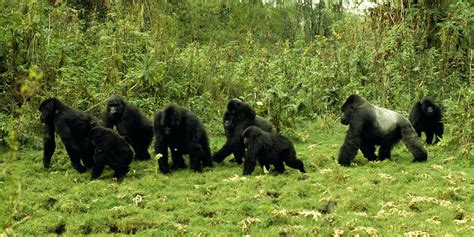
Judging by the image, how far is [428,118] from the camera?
13188 mm

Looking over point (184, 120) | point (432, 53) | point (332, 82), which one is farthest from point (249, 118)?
point (432, 53)

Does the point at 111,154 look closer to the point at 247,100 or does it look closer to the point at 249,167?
the point at 249,167

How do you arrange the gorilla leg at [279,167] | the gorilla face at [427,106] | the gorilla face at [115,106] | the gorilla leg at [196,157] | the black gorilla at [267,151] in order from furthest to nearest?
the gorilla face at [427,106] → the gorilla face at [115,106] → the gorilla leg at [196,157] → the gorilla leg at [279,167] → the black gorilla at [267,151]

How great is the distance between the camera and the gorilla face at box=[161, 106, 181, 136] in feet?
33.3

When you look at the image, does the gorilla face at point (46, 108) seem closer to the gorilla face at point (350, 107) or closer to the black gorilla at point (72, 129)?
the black gorilla at point (72, 129)

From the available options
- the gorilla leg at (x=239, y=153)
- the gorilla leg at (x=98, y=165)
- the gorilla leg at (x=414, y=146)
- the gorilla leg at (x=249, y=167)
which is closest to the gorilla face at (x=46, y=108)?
the gorilla leg at (x=98, y=165)

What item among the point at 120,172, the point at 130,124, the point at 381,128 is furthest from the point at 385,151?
the point at 120,172

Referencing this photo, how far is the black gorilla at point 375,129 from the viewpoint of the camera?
1094cm

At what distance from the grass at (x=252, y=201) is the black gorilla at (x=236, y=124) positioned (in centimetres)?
36

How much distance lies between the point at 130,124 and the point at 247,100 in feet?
18.8

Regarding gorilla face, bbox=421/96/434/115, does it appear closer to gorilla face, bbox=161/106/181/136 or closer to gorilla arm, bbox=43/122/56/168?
gorilla face, bbox=161/106/181/136

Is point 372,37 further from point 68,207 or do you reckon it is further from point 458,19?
point 68,207

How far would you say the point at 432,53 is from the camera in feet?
57.8

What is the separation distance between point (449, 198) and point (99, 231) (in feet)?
17.1
